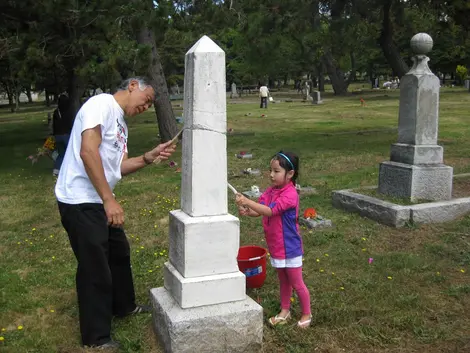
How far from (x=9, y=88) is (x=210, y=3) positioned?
3951cm

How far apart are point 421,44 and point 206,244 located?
198 inches

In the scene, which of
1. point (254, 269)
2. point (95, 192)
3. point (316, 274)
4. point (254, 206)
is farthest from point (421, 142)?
point (95, 192)

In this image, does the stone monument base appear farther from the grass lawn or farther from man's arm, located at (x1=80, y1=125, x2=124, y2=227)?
man's arm, located at (x1=80, y1=125, x2=124, y2=227)

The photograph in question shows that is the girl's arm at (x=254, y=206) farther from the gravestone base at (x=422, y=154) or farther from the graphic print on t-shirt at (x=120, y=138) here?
the gravestone base at (x=422, y=154)

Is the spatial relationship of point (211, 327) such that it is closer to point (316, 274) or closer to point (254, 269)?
point (254, 269)

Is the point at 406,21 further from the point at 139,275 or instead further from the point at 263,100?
the point at 263,100

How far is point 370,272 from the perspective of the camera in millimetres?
4879

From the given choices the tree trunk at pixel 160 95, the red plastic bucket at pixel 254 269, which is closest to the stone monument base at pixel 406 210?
the red plastic bucket at pixel 254 269

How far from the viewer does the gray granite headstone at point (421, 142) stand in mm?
6719

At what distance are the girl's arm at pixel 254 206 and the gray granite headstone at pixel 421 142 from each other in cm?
382

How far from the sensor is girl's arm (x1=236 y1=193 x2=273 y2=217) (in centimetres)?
341

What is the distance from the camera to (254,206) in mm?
3457

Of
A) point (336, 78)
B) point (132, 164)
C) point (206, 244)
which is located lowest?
point (206, 244)

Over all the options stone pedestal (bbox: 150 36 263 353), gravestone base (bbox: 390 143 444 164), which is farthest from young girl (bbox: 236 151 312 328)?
gravestone base (bbox: 390 143 444 164)
